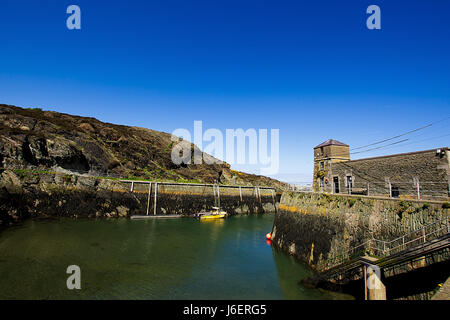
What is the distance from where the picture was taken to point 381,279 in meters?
9.34

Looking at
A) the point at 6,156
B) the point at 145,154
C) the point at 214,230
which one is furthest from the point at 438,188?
the point at 145,154

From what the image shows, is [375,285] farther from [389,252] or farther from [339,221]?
[339,221]

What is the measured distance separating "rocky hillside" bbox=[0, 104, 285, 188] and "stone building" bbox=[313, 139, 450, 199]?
37925 millimetres

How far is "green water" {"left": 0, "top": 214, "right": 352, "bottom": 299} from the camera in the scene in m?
11.0

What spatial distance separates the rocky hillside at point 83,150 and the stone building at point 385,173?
3792 cm

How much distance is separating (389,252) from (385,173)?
270 inches

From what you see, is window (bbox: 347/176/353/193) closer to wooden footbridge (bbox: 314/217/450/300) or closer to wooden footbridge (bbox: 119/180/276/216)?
wooden footbridge (bbox: 314/217/450/300)

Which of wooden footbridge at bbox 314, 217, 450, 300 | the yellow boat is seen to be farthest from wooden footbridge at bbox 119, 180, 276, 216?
wooden footbridge at bbox 314, 217, 450, 300

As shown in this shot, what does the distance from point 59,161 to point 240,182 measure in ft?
152

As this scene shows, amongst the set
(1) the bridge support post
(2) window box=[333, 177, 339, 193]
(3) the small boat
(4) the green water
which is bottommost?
(3) the small boat

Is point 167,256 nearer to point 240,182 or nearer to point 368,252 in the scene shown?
point 368,252

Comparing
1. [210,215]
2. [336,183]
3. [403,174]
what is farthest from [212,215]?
[403,174]

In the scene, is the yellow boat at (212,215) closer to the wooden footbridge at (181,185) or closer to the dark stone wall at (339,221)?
the wooden footbridge at (181,185)

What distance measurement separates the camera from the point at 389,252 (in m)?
10.1
